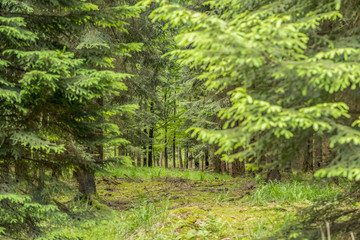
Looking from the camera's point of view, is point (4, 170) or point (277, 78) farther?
point (4, 170)

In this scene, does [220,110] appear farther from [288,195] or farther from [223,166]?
[223,166]

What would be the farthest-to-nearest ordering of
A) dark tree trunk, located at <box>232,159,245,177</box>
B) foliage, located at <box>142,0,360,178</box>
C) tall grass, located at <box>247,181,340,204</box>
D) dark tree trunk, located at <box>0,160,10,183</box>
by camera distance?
dark tree trunk, located at <box>232,159,245,177</box>, tall grass, located at <box>247,181,340,204</box>, dark tree trunk, located at <box>0,160,10,183</box>, foliage, located at <box>142,0,360,178</box>

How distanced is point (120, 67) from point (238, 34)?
7.52m

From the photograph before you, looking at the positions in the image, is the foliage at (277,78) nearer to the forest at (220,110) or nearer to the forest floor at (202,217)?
the forest at (220,110)

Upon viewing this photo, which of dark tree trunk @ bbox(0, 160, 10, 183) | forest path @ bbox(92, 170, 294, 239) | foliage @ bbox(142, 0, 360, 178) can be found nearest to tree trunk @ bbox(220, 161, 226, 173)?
forest path @ bbox(92, 170, 294, 239)

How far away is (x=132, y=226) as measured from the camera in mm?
5363

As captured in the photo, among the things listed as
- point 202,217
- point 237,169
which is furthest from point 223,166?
point 202,217

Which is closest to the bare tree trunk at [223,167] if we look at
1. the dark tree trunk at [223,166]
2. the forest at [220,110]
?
the dark tree trunk at [223,166]

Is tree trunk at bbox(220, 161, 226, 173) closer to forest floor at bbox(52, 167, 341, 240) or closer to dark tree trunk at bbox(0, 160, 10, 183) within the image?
forest floor at bbox(52, 167, 341, 240)

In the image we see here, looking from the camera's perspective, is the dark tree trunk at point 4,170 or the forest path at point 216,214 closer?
the dark tree trunk at point 4,170

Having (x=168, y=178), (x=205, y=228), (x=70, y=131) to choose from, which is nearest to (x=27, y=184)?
(x=70, y=131)

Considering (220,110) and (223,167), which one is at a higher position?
(220,110)

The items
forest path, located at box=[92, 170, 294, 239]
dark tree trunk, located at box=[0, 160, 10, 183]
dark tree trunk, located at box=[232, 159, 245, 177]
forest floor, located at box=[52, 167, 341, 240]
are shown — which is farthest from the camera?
dark tree trunk, located at box=[232, 159, 245, 177]

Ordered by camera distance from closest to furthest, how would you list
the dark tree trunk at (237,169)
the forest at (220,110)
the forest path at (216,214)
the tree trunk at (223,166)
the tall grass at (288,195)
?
1. the forest at (220,110)
2. the forest path at (216,214)
3. the tall grass at (288,195)
4. the dark tree trunk at (237,169)
5. the tree trunk at (223,166)
